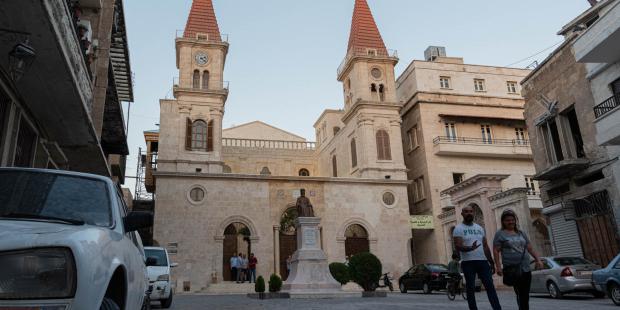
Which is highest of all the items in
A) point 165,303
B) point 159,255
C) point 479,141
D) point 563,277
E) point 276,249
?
point 479,141

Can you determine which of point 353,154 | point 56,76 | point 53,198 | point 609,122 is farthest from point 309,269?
point 353,154

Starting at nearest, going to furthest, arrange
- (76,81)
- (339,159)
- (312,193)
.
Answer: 1. (76,81)
2. (312,193)
3. (339,159)

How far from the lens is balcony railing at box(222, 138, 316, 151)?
41.5 m

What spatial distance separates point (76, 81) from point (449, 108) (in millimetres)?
27650

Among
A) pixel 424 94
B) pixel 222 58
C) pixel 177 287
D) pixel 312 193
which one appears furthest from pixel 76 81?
pixel 424 94

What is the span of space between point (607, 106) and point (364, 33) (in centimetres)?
2198

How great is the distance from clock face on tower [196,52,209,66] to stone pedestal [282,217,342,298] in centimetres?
1851

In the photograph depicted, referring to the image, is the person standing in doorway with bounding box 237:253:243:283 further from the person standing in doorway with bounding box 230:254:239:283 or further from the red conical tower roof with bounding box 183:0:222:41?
the red conical tower roof with bounding box 183:0:222:41

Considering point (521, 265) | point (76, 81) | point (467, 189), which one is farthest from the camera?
point (467, 189)

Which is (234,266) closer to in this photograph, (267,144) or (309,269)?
(309,269)

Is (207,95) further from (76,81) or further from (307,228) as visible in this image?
(76,81)

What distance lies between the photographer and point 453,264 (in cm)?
1574

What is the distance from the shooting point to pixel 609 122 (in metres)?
15.1

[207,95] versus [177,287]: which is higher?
[207,95]
